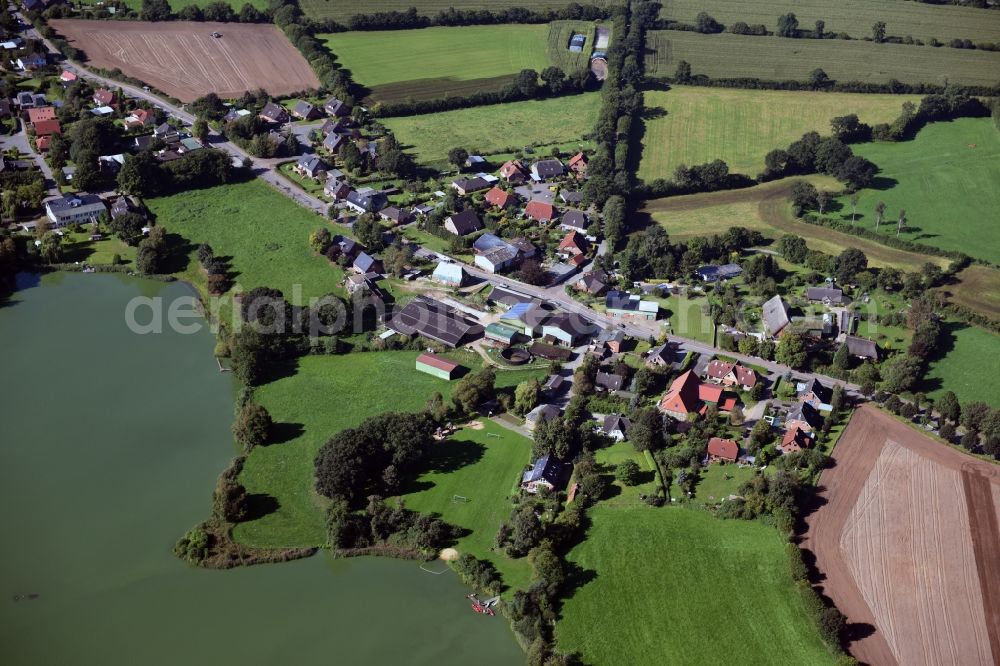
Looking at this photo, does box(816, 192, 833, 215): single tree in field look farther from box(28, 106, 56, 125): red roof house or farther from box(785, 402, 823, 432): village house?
box(28, 106, 56, 125): red roof house

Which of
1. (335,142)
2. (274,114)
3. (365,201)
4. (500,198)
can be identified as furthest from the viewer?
(274,114)

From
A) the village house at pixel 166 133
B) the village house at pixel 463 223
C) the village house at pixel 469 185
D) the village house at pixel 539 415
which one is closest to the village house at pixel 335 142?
the village house at pixel 469 185

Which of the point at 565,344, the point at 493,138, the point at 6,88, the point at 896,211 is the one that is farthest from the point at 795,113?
the point at 6,88

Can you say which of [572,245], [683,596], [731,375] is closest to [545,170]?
[572,245]

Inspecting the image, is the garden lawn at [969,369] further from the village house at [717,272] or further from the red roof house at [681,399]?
the village house at [717,272]

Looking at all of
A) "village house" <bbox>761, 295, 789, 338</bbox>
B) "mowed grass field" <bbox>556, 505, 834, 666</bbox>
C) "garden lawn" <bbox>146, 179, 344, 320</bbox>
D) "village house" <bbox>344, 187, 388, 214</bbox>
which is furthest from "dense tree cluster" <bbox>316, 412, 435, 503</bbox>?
"village house" <bbox>344, 187, 388, 214</bbox>

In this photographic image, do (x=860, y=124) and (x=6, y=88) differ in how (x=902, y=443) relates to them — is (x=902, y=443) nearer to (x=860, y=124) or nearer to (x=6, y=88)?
(x=860, y=124)

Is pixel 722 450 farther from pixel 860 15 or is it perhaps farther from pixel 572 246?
pixel 860 15
